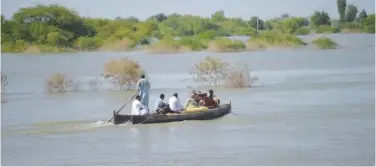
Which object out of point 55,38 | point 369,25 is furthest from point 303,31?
point 55,38

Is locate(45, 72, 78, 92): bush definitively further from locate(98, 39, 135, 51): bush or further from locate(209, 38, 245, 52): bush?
locate(98, 39, 135, 51): bush

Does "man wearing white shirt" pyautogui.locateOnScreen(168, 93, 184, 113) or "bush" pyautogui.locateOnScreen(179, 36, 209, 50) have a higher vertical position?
"bush" pyautogui.locateOnScreen(179, 36, 209, 50)

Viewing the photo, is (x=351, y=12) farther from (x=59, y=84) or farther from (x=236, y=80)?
(x=59, y=84)

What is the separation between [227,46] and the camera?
1059 inches

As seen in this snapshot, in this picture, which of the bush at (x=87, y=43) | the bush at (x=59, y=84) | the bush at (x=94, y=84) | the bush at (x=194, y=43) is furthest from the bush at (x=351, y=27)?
the bush at (x=59, y=84)

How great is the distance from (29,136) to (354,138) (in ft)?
12.3

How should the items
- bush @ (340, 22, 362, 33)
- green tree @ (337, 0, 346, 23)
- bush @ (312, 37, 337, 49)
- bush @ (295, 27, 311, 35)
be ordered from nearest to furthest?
bush @ (312, 37, 337, 49)
bush @ (295, 27, 311, 35)
bush @ (340, 22, 362, 33)
green tree @ (337, 0, 346, 23)

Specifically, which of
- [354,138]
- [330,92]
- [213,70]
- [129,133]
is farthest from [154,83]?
[354,138]

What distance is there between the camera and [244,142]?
9852 mm

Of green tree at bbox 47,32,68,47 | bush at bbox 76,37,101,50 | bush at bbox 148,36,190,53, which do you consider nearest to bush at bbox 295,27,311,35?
bush at bbox 148,36,190,53

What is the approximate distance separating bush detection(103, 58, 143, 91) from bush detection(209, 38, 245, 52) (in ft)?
36.1

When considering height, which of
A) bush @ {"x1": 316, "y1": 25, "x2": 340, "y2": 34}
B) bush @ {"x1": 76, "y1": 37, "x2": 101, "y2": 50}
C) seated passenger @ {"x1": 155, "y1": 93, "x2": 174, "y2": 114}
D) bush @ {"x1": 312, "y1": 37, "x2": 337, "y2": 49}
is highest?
bush @ {"x1": 316, "y1": 25, "x2": 340, "y2": 34}

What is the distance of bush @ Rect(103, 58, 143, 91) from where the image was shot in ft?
50.5

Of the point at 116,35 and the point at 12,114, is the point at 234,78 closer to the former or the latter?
the point at 12,114
